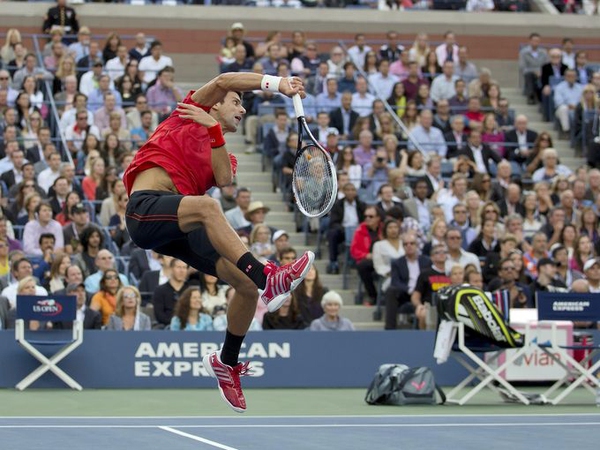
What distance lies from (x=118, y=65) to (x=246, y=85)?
534 inches

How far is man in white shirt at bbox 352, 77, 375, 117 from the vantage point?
22531 mm

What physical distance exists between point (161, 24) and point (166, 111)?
4742mm

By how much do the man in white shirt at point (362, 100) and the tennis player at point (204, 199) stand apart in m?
13.0

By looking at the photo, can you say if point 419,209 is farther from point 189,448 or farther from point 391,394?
point 189,448

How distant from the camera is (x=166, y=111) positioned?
21.3m

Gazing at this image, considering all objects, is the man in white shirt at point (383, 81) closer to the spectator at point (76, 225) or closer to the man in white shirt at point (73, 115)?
the man in white shirt at point (73, 115)

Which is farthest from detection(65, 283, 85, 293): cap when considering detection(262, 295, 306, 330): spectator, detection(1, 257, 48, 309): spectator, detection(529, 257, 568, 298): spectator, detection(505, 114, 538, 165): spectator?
detection(505, 114, 538, 165): spectator

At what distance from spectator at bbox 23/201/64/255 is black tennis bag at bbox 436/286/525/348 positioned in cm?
544

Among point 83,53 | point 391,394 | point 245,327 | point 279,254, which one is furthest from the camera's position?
point 83,53

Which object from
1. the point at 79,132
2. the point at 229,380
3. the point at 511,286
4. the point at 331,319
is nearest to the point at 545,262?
the point at 511,286

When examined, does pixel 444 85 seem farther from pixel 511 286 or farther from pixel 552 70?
pixel 511 286

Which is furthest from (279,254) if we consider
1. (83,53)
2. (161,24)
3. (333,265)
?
(161,24)

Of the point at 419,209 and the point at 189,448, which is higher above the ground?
the point at 419,209

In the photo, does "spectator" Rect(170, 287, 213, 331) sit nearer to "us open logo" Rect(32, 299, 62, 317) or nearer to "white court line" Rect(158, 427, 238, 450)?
"us open logo" Rect(32, 299, 62, 317)
